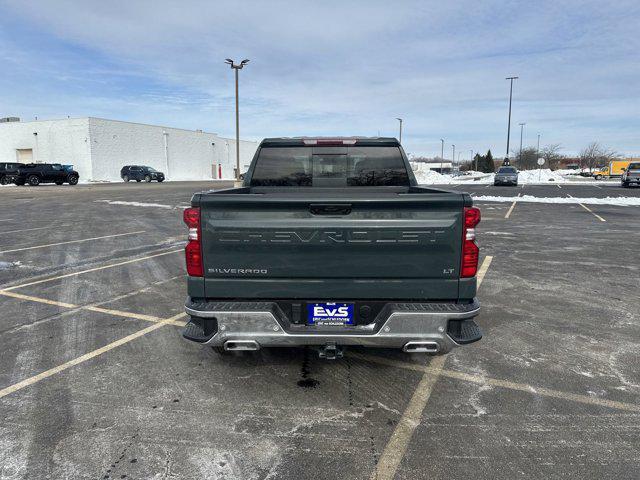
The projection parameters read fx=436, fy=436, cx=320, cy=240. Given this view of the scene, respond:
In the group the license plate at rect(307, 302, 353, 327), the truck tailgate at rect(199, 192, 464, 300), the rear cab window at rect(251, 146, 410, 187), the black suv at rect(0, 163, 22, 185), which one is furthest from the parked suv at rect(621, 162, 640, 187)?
the black suv at rect(0, 163, 22, 185)

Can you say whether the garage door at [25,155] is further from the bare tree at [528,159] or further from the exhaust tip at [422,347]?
the bare tree at [528,159]

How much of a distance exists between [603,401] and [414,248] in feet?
6.56

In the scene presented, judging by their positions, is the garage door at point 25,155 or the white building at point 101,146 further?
the garage door at point 25,155

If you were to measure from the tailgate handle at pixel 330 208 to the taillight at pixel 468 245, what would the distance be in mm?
843

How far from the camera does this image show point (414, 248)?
10.1ft

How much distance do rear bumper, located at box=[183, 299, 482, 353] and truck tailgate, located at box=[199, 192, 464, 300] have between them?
4.5 inches

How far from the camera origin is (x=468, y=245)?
3.12 metres

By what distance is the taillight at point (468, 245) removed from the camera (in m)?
3.11

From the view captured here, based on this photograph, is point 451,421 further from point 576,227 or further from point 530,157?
point 530,157

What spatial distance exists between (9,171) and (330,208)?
42.5 metres

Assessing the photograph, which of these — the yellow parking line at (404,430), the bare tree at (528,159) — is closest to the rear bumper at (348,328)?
the yellow parking line at (404,430)

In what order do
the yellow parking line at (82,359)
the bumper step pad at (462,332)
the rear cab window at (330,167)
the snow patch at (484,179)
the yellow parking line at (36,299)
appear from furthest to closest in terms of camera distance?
the snow patch at (484,179) → the yellow parking line at (36,299) → the rear cab window at (330,167) → the yellow parking line at (82,359) → the bumper step pad at (462,332)

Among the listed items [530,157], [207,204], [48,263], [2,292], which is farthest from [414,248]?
[530,157]

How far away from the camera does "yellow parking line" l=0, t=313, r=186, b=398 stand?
3604 millimetres
